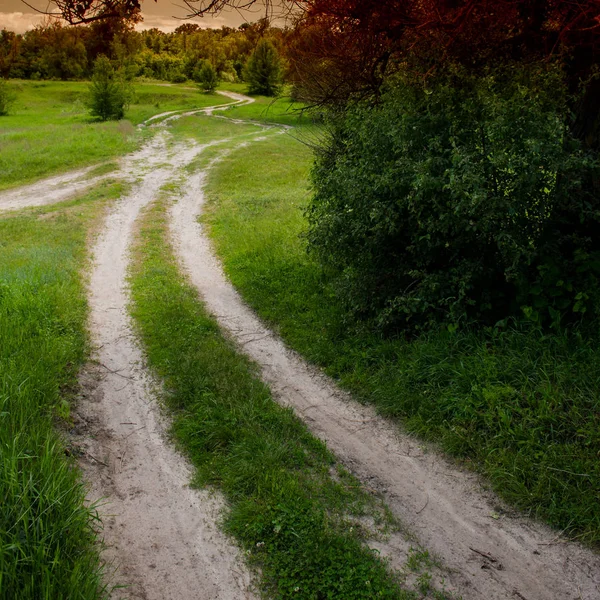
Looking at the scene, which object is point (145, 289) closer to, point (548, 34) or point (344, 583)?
point (344, 583)

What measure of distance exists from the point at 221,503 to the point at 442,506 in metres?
2.12

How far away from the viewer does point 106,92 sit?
105 feet

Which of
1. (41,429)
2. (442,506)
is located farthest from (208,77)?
(442,506)

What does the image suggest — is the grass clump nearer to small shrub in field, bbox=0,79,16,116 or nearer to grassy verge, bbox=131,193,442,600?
grassy verge, bbox=131,193,442,600

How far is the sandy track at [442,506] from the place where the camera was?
3977 millimetres

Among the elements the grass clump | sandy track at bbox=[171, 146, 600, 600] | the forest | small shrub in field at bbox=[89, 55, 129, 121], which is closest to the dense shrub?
the forest

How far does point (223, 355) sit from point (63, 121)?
33.7 m

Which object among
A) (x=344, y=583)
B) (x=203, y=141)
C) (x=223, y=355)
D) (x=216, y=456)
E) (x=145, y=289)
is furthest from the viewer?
(x=203, y=141)

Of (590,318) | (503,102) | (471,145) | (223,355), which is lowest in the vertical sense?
(223,355)

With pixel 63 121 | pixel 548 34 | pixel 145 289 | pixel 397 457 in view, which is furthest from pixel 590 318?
pixel 63 121

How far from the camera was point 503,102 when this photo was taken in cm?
588

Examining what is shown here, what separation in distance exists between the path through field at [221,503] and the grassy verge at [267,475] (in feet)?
0.68

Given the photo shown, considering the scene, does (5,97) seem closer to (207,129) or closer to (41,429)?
(207,129)

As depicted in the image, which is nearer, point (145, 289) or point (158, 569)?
point (158, 569)
